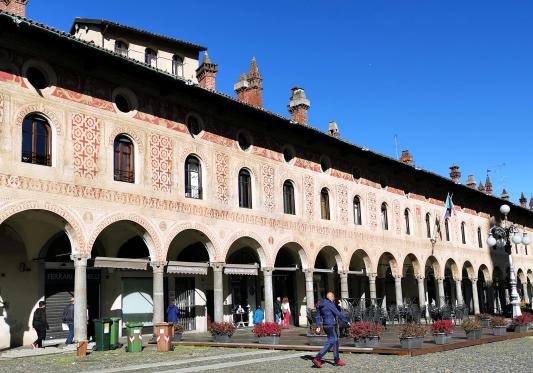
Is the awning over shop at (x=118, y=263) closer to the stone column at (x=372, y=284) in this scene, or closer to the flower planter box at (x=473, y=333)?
the flower planter box at (x=473, y=333)

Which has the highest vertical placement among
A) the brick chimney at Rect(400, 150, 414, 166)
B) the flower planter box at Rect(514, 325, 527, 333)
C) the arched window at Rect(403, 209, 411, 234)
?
the brick chimney at Rect(400, 150, 414, 166)

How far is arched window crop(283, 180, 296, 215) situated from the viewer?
2458 cm

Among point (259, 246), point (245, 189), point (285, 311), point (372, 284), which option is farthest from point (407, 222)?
point (245, 189)

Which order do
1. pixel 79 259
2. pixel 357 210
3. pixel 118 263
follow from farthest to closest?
pixel 357 210 < pixel 118 263 < pixel 79 259

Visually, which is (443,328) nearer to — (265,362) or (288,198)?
(265,362)

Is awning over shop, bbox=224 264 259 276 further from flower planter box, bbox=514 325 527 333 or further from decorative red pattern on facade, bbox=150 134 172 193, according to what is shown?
flower planter box, bbox=514 325 527 333

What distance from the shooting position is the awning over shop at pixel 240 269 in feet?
69.6

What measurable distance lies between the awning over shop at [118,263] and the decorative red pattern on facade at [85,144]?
2.36 metres

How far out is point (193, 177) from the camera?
20.6 metres

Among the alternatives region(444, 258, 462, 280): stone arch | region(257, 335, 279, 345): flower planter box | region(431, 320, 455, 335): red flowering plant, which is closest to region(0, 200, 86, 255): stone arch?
region(257, 335, 279, 345): flower planter box

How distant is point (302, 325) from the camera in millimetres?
26297

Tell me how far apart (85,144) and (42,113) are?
149 cm

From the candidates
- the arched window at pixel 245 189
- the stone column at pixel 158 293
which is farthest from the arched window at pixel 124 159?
the arched window at pixel 245 189

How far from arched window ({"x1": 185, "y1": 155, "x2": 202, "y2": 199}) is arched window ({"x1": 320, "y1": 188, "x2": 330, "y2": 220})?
7.41m
